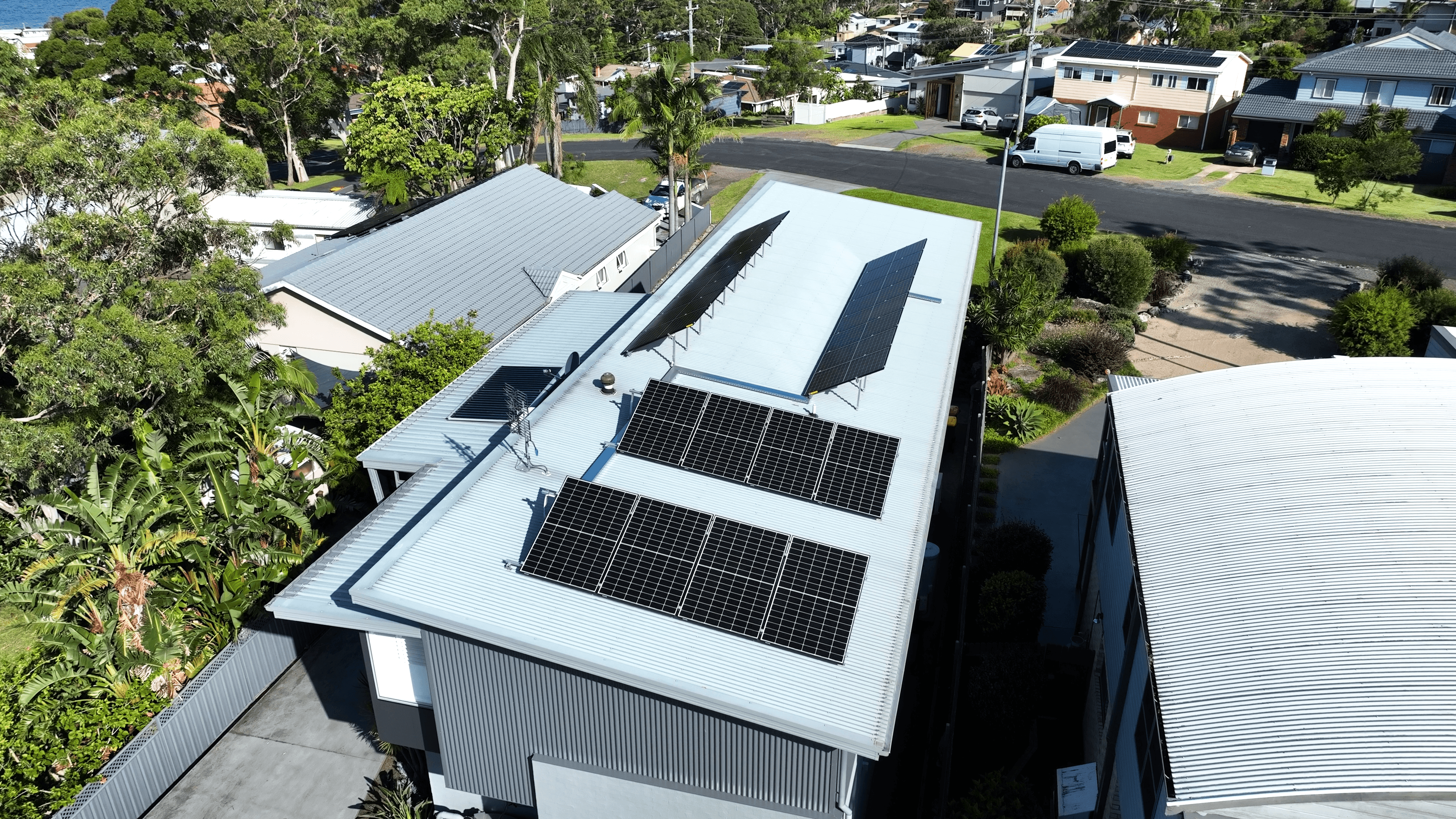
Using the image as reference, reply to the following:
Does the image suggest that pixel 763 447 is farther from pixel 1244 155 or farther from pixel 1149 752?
pixel 1244 155

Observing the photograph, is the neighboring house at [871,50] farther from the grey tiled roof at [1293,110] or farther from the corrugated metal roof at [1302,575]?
the corrugated metal roof at [1302,575]

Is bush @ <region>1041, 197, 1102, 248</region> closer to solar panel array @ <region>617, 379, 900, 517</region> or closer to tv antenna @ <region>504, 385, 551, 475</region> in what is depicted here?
solar panel array @ <region>617, 379, 900, 517</region>

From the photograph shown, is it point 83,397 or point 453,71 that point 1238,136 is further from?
point 83,397

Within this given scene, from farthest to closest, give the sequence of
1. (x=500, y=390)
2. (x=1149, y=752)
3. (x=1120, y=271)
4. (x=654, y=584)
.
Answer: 1. (x=1120, y=271)
2. (x=500, y=390)
3. (x=654, y=584)
4. (x=1149, y=752)

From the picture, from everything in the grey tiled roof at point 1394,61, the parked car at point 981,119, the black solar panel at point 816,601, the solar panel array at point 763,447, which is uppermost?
the grey tiled roof at point 1394,61

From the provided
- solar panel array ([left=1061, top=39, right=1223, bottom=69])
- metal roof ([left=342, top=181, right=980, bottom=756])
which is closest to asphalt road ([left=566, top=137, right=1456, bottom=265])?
solar panel array ([left=1061, top=39, right=1223, bottom=69])

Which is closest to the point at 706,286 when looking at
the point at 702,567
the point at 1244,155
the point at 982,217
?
the point at 702,567

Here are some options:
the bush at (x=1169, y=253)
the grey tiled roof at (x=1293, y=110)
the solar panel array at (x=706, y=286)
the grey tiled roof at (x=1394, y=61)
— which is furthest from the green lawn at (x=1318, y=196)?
the solar panel array at (x=706, y=286)
